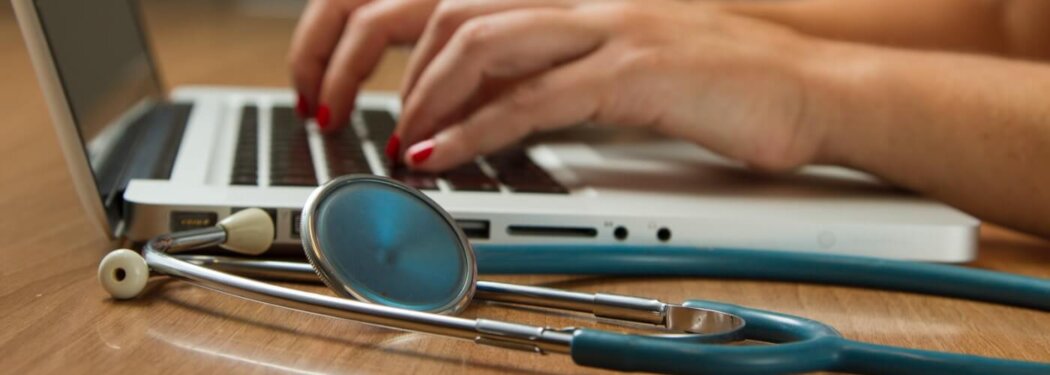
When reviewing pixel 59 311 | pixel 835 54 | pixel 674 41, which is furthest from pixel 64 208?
pixel 835 54

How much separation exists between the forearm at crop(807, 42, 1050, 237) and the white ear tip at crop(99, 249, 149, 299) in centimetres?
47

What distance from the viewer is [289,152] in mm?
855

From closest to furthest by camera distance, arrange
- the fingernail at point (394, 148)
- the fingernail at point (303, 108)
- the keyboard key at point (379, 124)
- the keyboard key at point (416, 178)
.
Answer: the keyboard key at point (416, 178)
the fingernail at point (394, 148)
the keyboard key at point (379, 124)
the fingernail at point (303, 108)

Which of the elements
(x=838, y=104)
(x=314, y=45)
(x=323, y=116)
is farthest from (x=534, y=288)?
(x=314, y=45)

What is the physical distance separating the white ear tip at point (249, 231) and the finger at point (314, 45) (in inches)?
20.3

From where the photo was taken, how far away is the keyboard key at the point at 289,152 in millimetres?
702

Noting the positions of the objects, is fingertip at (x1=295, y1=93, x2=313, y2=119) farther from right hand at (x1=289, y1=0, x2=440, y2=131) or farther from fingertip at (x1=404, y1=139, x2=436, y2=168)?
fingertip at (x1=404, y1=139, x2=436, y2=168)

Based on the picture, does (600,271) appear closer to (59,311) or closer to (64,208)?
(59,311)

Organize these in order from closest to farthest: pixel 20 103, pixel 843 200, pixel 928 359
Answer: pixel 928 359, pixel 843 200, pixel 20 103

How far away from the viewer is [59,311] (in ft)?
1.66

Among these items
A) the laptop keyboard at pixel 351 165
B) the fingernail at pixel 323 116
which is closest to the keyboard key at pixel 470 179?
the laptop keyboard at pixel 351 165

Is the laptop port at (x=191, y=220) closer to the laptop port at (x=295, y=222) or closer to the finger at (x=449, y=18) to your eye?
the laptop port at (x=295, y=222)

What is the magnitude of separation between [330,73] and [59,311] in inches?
21.2

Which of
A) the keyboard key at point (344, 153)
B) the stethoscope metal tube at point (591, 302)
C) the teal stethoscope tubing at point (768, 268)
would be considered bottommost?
the teal stethoscope tubing at point (768, 268)
